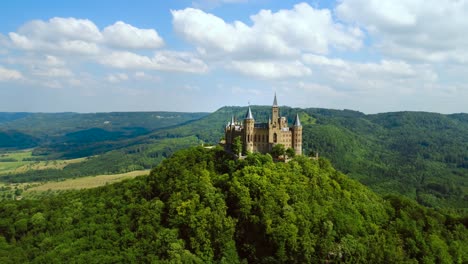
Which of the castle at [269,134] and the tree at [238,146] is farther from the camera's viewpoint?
the castle at [269,134]

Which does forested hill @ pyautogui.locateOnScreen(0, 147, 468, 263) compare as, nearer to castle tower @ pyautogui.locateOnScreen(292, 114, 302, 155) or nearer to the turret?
castle tower @ pyautogui.locateOnScreen(292, 114, 302, 155)

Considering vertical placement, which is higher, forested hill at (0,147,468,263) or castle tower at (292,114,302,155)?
castle tower at (292,114,302,155)

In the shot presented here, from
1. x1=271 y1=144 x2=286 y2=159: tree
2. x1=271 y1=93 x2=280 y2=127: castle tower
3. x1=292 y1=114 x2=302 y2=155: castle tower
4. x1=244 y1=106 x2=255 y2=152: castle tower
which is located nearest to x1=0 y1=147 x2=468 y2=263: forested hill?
x1=271 y1=144 x2=286 y2=159: tree

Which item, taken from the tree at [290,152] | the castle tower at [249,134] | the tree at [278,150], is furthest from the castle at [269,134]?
the tree at [290,152]

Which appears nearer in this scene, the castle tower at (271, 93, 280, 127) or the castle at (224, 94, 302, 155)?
the castle at (224, 94, 302, 155)

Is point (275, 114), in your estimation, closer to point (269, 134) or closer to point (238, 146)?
point (269, 134)

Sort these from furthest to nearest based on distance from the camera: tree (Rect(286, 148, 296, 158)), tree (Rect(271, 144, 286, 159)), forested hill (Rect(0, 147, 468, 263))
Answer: tree (Rect(286, 148, 296, 158))
tree (Rect(271, 144, 286, 159))
forested hill (Rect(0, 147, 468, 263))

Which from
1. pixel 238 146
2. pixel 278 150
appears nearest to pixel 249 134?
pixel 238 146

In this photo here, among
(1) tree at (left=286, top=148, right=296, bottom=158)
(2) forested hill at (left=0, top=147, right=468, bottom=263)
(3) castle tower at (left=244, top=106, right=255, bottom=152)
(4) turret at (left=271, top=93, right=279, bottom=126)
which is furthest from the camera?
(4) turret at (left=271, top=93, right=279, bottom=126)

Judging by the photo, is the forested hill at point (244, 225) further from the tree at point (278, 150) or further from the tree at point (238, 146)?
the tree at point (278, 150)
